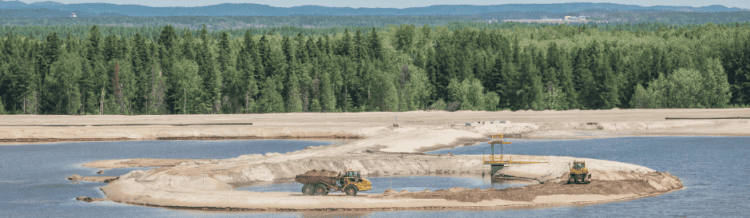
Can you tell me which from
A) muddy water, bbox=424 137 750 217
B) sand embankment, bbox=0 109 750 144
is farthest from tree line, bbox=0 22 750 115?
muddy water, bbox=424 137 750 217

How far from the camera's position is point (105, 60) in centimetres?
16100

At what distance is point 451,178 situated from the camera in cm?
6150

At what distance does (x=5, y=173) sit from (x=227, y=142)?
3164 centimetres

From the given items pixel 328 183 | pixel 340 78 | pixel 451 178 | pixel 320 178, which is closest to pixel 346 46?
pixel 340 78

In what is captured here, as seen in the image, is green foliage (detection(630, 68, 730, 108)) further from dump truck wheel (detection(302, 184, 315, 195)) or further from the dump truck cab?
dump truck wheel (detection(302, 184, 315, 195))

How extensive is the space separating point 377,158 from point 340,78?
292 feet

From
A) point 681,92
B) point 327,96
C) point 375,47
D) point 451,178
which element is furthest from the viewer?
point 375,47

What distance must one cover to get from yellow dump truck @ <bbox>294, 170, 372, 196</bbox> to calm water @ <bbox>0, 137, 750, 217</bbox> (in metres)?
3.43

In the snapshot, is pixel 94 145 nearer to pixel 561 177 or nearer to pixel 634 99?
pixel 561 177

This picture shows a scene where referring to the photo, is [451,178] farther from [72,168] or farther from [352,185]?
[72,168]

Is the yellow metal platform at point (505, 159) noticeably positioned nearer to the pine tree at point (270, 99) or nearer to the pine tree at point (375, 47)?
the pine tree at point (270, 99)

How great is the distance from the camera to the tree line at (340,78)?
14575 centimetres

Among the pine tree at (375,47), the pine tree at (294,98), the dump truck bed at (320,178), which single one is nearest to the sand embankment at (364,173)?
the dump truck bed at (320,178)

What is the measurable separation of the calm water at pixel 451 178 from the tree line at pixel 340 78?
53.7m
